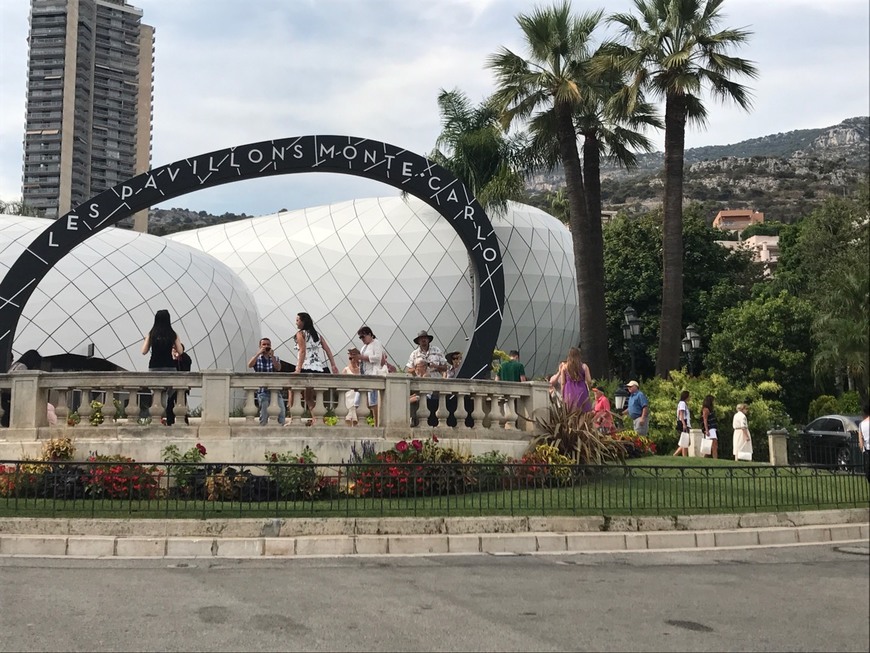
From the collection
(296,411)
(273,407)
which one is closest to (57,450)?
(273,407)

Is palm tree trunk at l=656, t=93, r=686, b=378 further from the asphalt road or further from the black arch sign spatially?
the asphalt road

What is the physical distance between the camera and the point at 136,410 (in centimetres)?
1444

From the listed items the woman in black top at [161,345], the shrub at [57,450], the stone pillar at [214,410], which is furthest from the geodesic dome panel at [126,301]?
the stone pillar at [214,410]

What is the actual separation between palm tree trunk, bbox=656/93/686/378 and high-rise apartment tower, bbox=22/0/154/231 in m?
126

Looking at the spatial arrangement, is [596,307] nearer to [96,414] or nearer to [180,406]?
[180,406]

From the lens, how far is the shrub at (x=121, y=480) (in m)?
12.8

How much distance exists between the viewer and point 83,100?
155625 mm

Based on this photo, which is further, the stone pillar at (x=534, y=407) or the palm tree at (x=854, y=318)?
the stone pillar at (x=534, y=407)

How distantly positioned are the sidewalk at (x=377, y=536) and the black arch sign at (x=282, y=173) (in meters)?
9.17

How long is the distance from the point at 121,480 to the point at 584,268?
1972cm

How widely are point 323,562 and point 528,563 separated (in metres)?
2.29

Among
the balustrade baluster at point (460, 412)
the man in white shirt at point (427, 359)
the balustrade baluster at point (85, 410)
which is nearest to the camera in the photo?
the balustrade baluster at point (85, 410)

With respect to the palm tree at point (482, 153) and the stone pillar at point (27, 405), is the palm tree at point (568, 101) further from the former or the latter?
the stone pillar at point (27, 405)

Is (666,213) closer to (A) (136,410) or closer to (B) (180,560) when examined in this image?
(A) (136,410)
